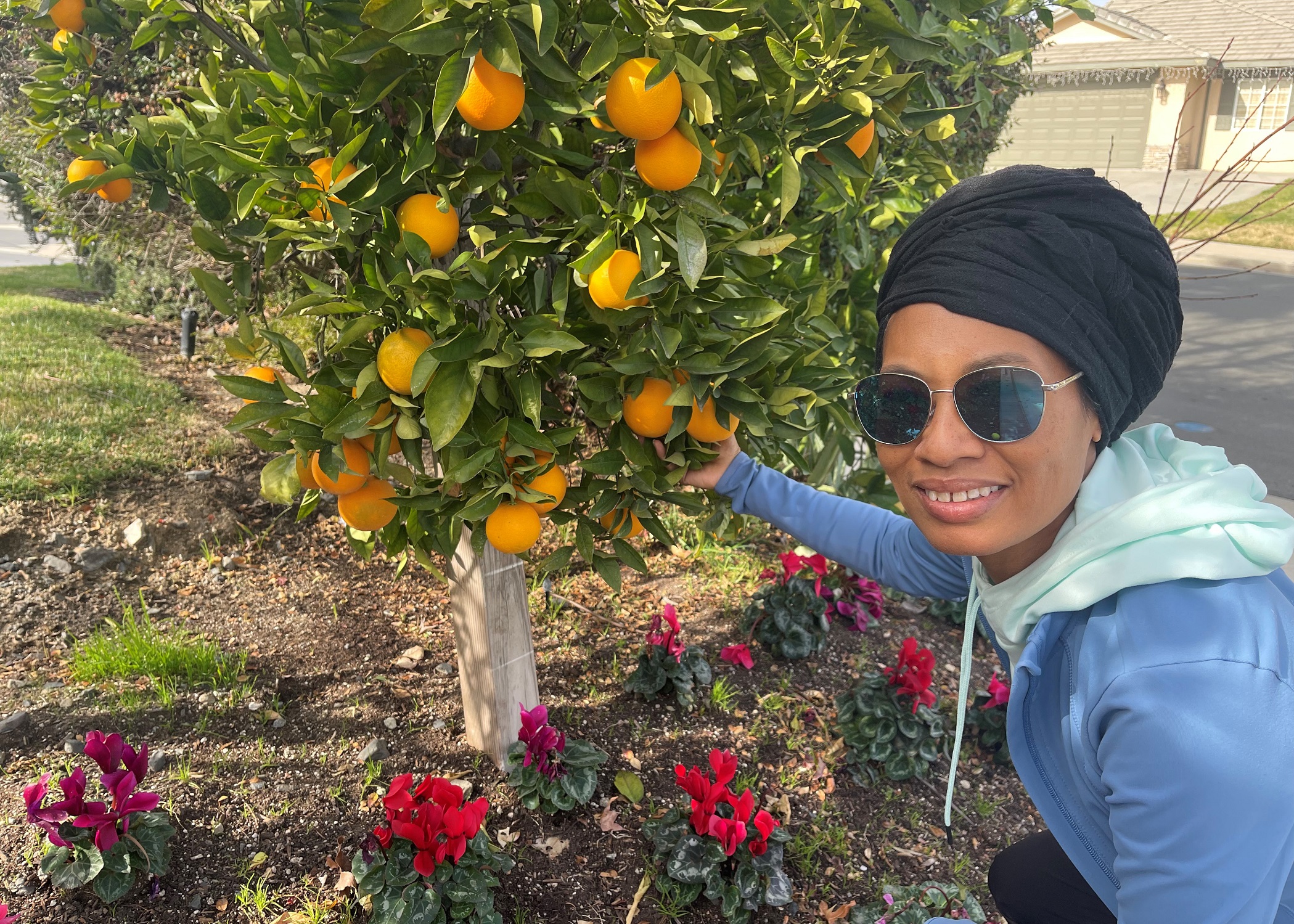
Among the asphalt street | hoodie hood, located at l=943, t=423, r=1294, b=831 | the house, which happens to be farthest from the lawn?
hoodie hood, located at l=943, t=423, r=1294, b=831

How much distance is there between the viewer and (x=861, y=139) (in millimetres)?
1396

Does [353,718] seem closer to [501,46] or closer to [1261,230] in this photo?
[501,46]

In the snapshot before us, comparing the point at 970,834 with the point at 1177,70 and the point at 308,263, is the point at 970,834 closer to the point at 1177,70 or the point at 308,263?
the point at 308,263

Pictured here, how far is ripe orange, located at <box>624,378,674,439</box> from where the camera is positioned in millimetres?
1437

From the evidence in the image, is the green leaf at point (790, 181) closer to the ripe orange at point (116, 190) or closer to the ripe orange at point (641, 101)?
the ripe orange at point (641, 101)

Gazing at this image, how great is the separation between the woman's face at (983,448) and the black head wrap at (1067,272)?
0.08ft

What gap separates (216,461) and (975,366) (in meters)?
3.51

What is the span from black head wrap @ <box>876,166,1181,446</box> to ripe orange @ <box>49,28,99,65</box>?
1628 millimetres

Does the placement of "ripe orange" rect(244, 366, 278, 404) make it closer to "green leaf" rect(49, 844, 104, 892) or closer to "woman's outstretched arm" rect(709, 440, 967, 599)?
"woman's outstretched arm" rect(709, 440, 967, 599)

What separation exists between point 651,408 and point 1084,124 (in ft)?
73.7

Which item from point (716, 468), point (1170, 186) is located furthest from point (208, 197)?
point (1170, 186)

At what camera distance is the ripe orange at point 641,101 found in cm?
112

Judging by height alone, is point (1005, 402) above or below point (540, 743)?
above

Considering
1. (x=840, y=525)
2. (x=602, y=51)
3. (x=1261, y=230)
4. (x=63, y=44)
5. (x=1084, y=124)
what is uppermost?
(x=63, y=44)
